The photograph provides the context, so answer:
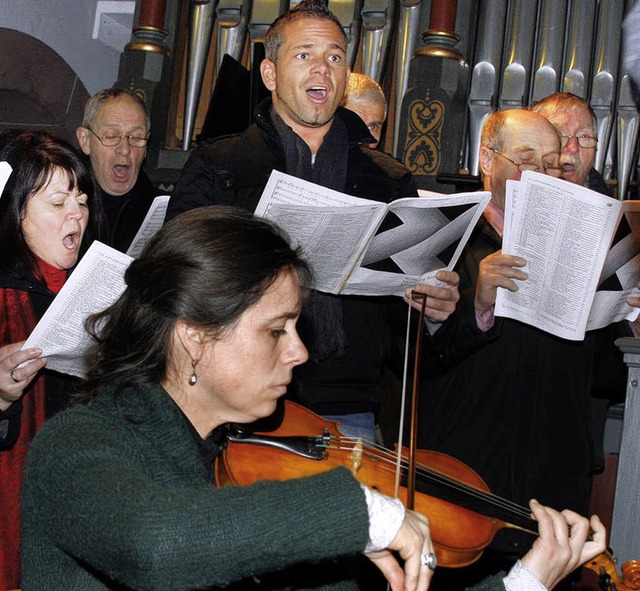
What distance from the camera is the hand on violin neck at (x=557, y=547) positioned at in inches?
68.0

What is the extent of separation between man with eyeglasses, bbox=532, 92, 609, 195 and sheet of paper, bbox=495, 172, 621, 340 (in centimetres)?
110

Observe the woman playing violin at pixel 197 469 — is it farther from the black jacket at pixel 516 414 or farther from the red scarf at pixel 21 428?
the black jacket at pixel 516 414

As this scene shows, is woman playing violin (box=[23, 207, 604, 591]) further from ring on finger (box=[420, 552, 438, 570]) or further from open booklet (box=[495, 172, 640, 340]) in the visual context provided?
open booklet (box=[495, 172, 640, 340])

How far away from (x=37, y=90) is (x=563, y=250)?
418 cm

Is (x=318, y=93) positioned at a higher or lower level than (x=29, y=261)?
higher

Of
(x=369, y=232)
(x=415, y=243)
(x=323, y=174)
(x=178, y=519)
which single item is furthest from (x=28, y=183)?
(x=178, y=519)

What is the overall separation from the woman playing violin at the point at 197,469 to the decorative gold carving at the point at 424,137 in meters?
3.47

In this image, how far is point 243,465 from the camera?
2088 mm

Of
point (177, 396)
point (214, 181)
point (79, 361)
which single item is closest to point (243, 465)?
point (177, 396)

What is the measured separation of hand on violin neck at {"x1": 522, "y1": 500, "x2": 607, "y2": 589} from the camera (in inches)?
68.0

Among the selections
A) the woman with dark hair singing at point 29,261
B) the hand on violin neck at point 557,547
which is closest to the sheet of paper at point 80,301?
the woman with dark hair singing at point 29,261

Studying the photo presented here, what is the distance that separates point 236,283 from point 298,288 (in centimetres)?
14

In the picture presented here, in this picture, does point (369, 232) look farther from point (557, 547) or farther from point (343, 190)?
point (557, 547)

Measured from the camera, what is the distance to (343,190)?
300cm
